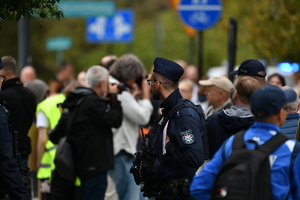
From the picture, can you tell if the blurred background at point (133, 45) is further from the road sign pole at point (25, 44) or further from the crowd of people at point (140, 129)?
the crowd of people at point (140, 129)

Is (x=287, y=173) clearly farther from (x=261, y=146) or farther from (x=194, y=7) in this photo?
(x=194, y=7)

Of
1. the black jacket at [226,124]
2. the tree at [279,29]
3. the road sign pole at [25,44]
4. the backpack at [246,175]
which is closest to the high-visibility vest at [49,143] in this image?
the black jacket at [226,124]

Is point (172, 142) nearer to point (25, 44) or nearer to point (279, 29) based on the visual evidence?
point (25, 44)

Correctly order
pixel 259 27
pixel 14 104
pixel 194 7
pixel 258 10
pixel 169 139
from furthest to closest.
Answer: pixel 259 27 < pixel 258 10 < pixel 194 7 < pixel 14 104 < pixel 169 139

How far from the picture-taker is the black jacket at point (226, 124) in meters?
6.12

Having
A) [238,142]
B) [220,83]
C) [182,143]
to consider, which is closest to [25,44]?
[220,83]

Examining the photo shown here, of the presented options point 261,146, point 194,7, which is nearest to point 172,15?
point 194,7

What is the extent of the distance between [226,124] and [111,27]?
924 inches

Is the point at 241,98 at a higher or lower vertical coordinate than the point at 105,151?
higher

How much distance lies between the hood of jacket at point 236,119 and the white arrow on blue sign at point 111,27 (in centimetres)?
2278

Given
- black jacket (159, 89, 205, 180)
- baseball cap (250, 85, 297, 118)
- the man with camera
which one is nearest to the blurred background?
the man with camera

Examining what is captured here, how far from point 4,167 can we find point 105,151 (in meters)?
2.49

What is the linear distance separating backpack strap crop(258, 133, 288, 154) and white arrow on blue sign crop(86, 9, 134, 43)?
24793 mm

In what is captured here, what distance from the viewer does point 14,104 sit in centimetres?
748
